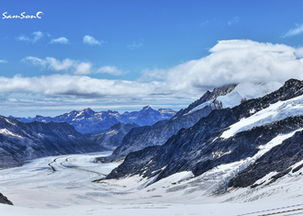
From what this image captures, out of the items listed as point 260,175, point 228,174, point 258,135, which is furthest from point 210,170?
point 260,175

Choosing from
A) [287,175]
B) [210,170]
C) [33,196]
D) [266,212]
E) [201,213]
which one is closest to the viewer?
[266,212]

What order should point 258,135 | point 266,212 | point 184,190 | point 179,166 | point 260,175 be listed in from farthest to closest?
point 179,166 → point 258,135 → point 184,190 → point 260,175 → point 266,212

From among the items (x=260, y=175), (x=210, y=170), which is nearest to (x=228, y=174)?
(x=210, y=170)

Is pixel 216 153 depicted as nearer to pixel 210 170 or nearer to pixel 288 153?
pixel 210 170

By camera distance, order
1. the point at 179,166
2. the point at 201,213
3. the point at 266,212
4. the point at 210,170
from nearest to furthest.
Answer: the point at 266,212
the point at 201,213
the point at 210,170
the point at 179,166

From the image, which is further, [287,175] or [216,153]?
[216,153]

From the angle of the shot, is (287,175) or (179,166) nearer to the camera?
(287,175)

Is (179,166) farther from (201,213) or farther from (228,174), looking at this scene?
(201,213)

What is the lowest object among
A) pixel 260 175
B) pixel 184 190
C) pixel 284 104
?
pixel 184 190

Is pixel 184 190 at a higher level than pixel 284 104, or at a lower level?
lower
